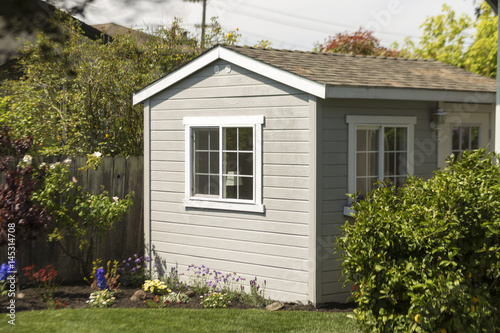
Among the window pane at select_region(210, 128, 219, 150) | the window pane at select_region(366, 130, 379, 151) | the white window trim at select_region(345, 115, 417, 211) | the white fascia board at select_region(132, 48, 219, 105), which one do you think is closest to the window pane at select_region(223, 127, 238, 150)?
the window pane at select_region(210, 128, 219, 150)

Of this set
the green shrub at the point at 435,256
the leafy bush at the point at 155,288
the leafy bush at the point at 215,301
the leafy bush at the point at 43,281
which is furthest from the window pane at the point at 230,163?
the green shrub at the point at 435,256

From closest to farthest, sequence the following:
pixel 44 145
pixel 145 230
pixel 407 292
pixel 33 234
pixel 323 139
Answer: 1. pixel 407 292
2. pixel 323 139
3. pixel 33 234
4. pixel 145 230
5. pixel 44 145

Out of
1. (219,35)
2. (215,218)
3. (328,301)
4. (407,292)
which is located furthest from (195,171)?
(219,35)

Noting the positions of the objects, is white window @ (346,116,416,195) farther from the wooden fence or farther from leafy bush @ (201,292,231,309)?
the wooden fence

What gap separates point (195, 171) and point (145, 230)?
1.50 m

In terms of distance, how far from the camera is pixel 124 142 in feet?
42.8

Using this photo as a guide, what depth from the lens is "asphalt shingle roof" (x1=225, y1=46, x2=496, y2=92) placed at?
8781 mm

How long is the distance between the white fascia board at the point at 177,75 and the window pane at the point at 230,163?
1.49 meters

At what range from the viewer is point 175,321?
7.23m

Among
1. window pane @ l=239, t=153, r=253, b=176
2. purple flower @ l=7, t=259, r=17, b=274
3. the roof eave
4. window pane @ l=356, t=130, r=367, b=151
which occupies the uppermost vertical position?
the roof eave

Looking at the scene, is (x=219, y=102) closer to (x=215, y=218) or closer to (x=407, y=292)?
(x=215, y=218)

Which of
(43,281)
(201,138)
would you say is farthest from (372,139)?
(43,281)

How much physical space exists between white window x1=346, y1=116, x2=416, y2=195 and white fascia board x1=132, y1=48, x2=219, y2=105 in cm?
239

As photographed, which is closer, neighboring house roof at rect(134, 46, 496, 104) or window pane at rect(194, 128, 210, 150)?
neighboring house roof at rect(134, 46, 496, 104)
